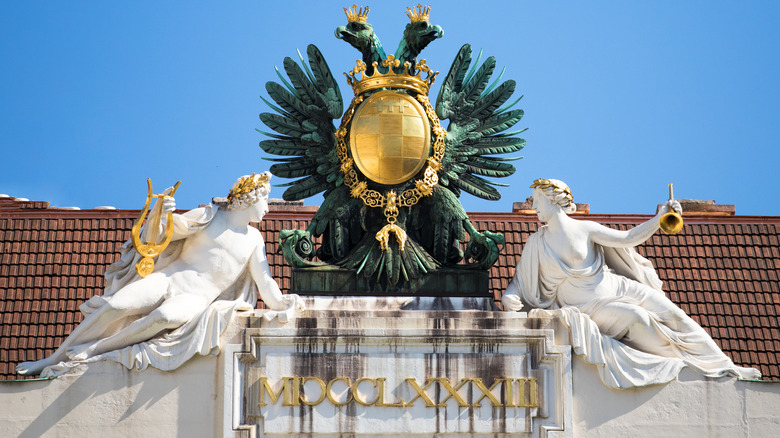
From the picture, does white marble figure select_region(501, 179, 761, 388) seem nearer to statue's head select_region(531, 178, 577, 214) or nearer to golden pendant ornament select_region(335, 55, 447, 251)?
statue's head select_region(531, 178, 577, 214)

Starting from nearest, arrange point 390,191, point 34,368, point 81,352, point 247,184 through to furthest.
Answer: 1. point 81,352
2. point 34,368
3. point 247,184
4. point 390,191

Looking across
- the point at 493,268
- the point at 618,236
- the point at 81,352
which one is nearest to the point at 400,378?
the point at 618,236

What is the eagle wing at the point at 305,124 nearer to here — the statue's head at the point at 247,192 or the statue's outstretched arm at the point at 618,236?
the statue's head at the point at 247,192

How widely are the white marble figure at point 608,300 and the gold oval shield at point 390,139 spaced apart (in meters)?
1.67

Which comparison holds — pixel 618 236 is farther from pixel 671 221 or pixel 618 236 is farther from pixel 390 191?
pixel 390 191

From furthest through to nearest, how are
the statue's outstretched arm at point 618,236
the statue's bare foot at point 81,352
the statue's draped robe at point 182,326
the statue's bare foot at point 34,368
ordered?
the statue's outstretched arm at point 618,236 < the statue's bare foot at point 34,368 < the statue's bare foot at point 81,352 < the statue's draped robe at point 182,326

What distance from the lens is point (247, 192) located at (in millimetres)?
22406

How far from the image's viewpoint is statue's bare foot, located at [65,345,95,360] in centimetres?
2166

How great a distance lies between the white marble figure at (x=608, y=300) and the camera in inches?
856

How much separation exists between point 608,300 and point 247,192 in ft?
16.1

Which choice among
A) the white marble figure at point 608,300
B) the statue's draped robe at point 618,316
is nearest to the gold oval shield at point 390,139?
the white marble figure at point 608,300

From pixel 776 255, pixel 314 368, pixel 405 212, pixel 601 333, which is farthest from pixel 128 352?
pixel 776 255

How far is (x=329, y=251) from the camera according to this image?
2303 cm

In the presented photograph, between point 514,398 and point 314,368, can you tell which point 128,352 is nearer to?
point 314,368
